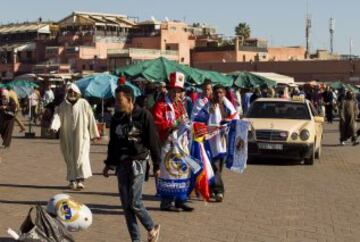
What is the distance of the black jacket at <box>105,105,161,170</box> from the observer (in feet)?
22.6

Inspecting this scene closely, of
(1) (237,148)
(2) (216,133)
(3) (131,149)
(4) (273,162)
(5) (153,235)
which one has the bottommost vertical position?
(4) (273,162)

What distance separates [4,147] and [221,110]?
10.1 m

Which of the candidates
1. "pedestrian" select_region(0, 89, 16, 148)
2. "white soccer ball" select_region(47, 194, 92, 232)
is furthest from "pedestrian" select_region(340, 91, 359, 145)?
"white soccer ball" select_region(47, 194, 92, 232)

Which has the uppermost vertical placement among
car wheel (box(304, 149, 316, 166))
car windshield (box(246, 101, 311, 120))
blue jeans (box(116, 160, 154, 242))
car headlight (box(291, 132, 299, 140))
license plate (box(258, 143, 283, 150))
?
blue jeans (box(116, 160, 154, 242))

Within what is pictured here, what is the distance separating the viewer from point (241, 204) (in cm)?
1003

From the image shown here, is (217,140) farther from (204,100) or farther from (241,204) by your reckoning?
(241,204)

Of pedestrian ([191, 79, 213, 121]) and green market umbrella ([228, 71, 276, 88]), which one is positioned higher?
pedestrian ([191, 79, 213, 121])

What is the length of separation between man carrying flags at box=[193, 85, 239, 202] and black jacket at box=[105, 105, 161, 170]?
3.07 m

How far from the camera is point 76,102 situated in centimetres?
1138

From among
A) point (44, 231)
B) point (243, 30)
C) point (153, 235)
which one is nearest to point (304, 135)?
point (153, 235)

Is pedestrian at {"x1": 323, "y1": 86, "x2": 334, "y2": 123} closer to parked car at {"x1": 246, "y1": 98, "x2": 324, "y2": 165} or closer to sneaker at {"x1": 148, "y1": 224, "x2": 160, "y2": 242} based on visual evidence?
parked car at {"x1": 246, "y1": 98, "x2": 324, "y2": 165}

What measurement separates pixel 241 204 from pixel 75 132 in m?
2.95

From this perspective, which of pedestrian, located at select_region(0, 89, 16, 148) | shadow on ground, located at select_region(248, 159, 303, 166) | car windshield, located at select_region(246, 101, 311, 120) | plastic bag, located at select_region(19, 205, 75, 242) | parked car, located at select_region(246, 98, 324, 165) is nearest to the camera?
plastic bag, located at select_region(19, 205, 75, 242)

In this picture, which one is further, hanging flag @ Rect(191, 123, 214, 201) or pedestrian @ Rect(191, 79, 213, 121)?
pedestrian @ Rect(191, 79, 213, 121)
